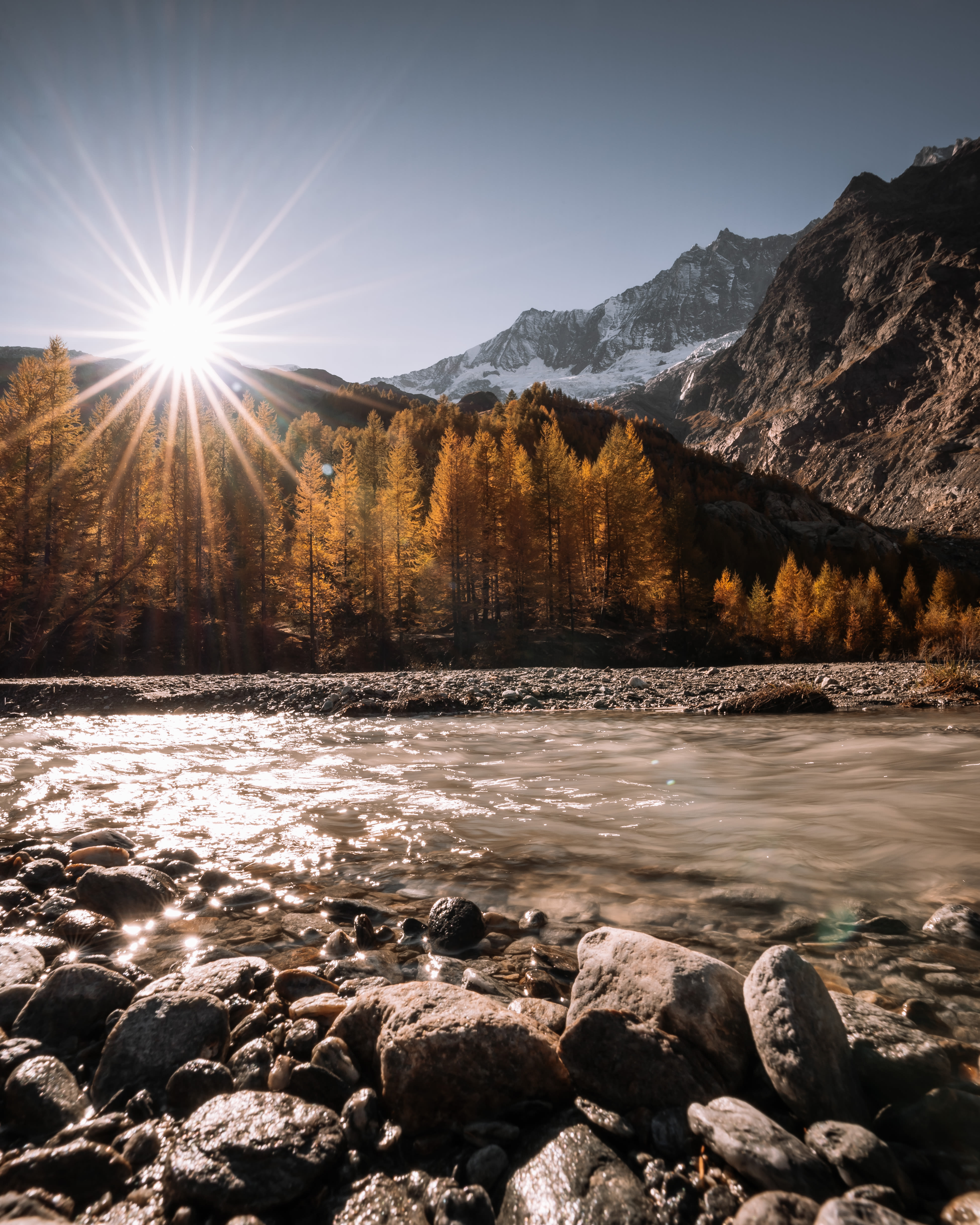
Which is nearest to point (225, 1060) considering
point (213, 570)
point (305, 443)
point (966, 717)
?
point (966, 717)

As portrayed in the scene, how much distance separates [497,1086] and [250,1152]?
76cm

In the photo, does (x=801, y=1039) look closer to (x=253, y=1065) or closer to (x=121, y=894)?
(x=253, y=1065)

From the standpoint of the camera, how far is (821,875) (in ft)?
13.7

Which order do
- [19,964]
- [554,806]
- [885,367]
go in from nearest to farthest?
[19,964] < [554,806] < [885,367]

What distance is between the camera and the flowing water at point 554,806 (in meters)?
4.14

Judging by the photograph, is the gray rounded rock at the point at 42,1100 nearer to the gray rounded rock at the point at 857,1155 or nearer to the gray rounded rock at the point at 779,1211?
the gray rounded rock at the point at 779,1211

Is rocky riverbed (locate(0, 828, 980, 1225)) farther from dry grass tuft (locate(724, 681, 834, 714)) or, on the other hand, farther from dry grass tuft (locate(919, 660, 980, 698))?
dry grass tuft (locate(919, 660, 980, 698))

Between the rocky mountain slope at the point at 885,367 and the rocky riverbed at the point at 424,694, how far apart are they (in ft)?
302

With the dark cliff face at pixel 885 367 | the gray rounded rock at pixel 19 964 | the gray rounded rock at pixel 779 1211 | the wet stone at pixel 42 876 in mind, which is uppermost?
the dark cliff face at pixel 885 367

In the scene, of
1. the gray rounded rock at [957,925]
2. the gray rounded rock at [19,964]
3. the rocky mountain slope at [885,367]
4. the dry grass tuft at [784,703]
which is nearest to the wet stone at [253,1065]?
the gray rounded rock at [19,964]

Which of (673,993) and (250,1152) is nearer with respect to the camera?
(250,1152)

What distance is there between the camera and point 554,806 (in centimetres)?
627

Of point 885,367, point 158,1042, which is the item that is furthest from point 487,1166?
point 885,367

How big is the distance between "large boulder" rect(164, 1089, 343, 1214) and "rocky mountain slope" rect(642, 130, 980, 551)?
108535 mm
